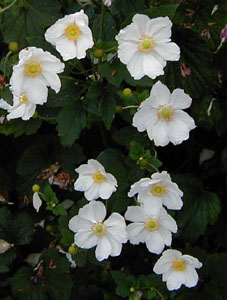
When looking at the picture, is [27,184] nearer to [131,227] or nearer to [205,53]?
[131,227]

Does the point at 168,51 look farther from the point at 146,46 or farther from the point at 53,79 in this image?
the point at 53,79

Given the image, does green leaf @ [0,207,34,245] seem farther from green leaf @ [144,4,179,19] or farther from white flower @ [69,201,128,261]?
green leaf @ [144,4,179,19]

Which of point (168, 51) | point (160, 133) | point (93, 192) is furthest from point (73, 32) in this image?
point (93, 192)

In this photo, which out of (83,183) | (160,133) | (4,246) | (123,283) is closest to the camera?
(160,133)

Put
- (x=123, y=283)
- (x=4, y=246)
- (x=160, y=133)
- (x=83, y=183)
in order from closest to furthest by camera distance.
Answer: (x=160, y=133) < (x=83, y=183) < (x=123, y=283) < (x=4, y=246)

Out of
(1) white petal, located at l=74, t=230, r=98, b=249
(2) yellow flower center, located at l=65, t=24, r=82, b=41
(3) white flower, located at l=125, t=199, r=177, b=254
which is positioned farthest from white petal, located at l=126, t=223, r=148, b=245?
(2) yellow flower center, located at l=65, t=24, r=82, b=41

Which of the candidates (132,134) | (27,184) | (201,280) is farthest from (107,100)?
(201,280)
